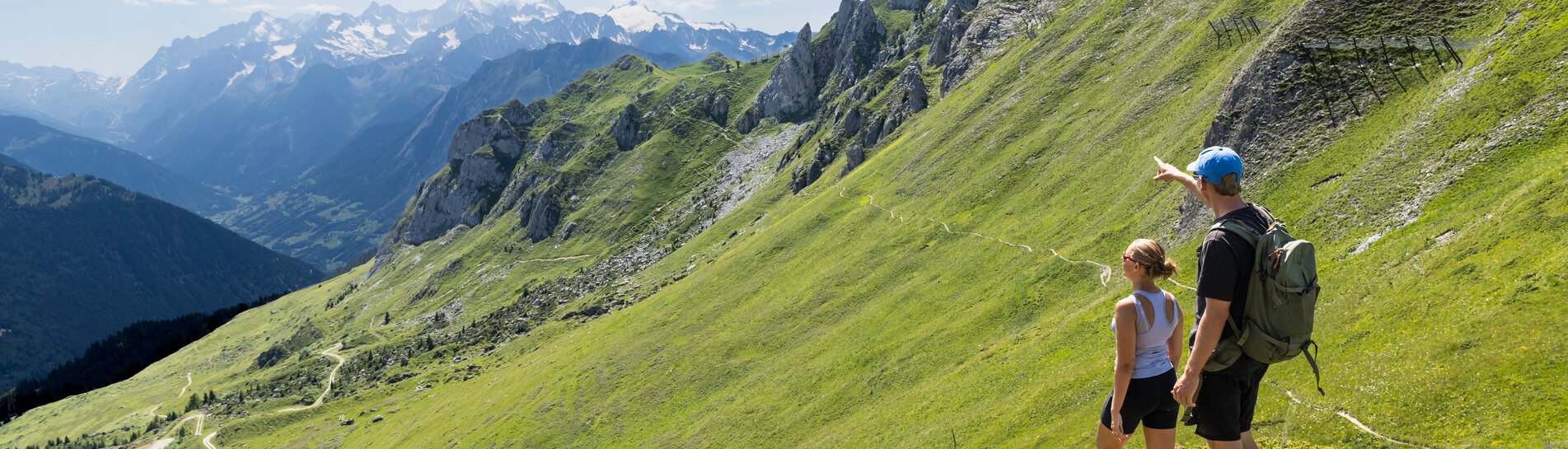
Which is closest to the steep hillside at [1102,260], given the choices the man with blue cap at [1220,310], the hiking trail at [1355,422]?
the hiking trail at [1355,422]

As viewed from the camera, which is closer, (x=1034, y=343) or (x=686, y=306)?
(x=1034, y=343)

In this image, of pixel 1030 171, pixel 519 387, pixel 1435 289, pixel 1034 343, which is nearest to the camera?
pixel 1435 289

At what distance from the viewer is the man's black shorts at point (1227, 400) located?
12844mm

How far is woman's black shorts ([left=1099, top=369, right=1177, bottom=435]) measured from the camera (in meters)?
13.4

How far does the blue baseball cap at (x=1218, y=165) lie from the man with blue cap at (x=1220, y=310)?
0.01 meters

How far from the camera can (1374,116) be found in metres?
50.7

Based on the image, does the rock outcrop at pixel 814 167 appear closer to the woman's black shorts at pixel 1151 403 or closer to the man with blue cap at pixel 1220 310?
the woman's black shorts at pixel 1151 403

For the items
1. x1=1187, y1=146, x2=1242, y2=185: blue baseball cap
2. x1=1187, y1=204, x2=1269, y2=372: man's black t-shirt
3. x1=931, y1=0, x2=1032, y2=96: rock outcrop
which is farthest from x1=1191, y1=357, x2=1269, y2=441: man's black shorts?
x1=931, y1=0, x2=1032, y2=96: rock outcrop

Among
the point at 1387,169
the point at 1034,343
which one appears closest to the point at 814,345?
the point at 1034,343

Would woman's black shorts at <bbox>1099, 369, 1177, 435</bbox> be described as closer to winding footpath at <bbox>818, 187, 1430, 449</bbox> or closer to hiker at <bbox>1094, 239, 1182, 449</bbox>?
hiker at <bbox>1094, 239, 1182, 449</bbox>

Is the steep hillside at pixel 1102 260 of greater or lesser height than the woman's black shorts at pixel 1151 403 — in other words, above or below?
below

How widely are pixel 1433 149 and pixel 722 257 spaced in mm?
111016

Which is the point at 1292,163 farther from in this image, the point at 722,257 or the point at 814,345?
the point at 722,257

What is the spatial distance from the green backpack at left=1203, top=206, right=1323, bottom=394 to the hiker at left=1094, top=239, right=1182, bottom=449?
111 cm
